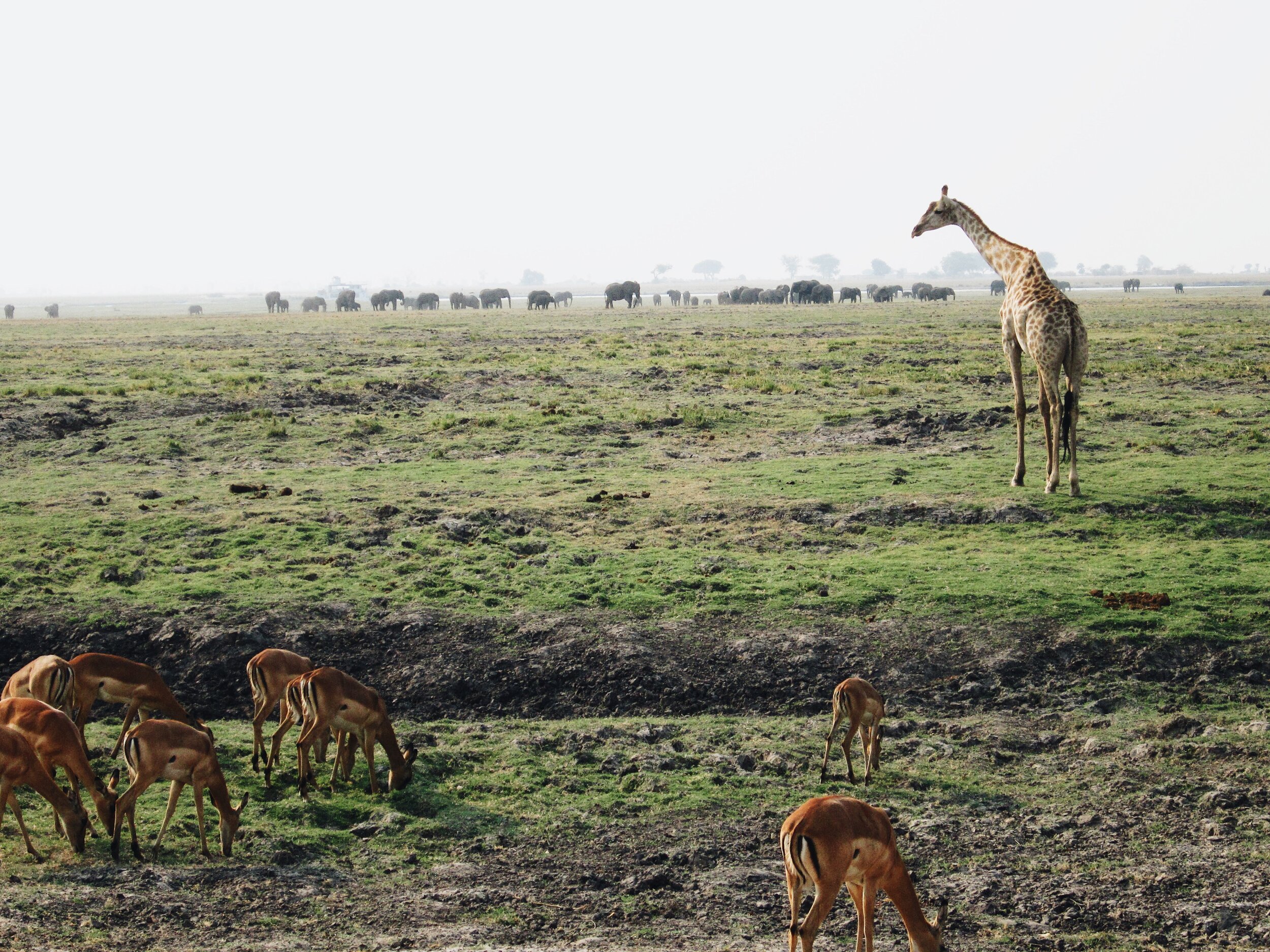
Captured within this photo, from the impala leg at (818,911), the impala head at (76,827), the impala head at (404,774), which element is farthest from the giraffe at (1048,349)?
the impala head at (76,827)

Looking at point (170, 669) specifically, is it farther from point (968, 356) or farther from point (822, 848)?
point (968, 356)

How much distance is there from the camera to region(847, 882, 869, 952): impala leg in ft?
22.8

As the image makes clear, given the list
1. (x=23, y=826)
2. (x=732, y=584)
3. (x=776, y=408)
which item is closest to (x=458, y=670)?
(x=732, y=584)

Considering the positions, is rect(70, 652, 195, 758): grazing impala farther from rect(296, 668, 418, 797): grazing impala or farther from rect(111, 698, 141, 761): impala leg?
rect(296, 668, 418, 797): grazing impala

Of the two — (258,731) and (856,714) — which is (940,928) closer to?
(856,714)

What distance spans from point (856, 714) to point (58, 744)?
20.5 feet

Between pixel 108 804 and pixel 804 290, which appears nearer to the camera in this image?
pixel 108 804

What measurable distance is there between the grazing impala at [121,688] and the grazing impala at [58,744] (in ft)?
4.24

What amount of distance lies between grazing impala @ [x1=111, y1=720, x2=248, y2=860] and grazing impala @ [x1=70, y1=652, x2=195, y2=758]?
5.20 ft

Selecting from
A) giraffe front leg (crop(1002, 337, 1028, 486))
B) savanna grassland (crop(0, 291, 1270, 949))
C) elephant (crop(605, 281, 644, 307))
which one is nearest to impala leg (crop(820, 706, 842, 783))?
savanna grassland (crop(0, 291, 1270, 949))

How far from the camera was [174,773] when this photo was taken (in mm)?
8570

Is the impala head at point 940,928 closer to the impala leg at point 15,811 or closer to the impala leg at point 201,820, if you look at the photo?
the impala leg at point 201,820

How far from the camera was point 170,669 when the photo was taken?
12430 mm

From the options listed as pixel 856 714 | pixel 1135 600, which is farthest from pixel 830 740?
pixel 1135 600
